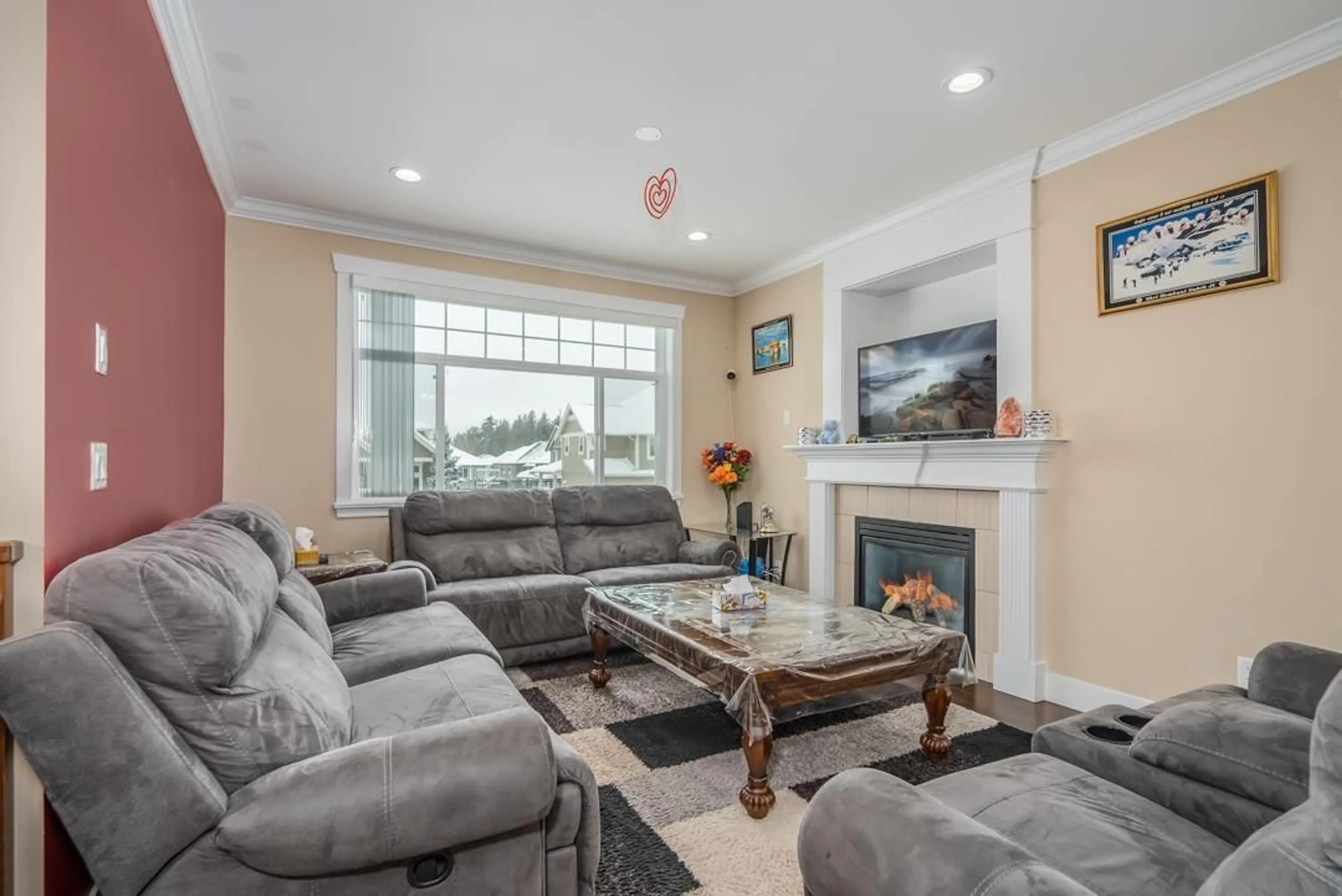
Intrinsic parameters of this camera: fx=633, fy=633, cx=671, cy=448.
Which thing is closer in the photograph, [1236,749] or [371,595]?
[1236,749]

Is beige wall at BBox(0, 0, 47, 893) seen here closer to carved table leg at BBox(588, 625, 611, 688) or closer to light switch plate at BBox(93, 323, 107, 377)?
light switch plate at BBox(93, 323, 107, 377)

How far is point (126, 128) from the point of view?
1.81 metres

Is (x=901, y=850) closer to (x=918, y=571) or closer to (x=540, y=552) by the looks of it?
(x=918, y=571)

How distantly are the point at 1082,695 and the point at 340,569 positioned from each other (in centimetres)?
360

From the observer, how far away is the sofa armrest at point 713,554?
4.24 m

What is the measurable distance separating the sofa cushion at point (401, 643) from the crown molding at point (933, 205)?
332 centimetres

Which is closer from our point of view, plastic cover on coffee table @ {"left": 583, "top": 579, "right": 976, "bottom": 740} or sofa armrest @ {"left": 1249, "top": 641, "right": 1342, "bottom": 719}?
sofa armrest @ {"left": 1249, "top": 641, "right": 1342, "bottom": 719}

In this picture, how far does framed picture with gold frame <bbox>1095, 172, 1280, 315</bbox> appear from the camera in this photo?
241cm

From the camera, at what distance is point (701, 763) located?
91.4 inches

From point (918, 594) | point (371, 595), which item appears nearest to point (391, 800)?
point (371, 595)

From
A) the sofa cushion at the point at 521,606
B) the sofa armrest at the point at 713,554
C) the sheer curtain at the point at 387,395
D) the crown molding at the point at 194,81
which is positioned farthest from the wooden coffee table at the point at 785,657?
the crown molding at the point at 194,81

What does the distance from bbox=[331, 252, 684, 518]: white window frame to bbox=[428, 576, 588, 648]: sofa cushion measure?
3.45 feet

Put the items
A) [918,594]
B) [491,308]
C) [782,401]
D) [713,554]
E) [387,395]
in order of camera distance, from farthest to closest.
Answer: [782,401], [491,308], [713,554], [387,395], [918,594]

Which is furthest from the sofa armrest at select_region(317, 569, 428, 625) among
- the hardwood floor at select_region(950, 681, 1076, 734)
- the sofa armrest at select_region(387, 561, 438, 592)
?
the hardwood floor at select_region(950, 681, 1076, 734)
